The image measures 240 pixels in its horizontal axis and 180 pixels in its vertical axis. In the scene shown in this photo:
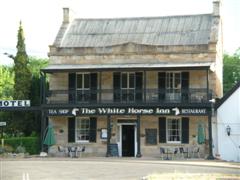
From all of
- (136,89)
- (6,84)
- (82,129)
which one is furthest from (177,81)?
(6,84)

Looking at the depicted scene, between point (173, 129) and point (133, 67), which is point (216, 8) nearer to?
point (133, 67)

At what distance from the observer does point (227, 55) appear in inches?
2480

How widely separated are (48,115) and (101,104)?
3499 mm

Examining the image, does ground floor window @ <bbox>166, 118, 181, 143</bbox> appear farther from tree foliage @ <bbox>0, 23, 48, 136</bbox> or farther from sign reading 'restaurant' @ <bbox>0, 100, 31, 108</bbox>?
tree foliage @ <bbox>0, 23, 48, 136</bbox>

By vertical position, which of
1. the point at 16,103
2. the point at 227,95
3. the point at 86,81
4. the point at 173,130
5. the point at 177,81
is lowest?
the point at 173,130

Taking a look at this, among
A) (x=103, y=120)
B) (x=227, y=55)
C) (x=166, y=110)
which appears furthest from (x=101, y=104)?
(x=227, y=55)

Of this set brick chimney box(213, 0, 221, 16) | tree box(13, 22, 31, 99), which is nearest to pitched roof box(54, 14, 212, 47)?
brick chimney box(213, 0, 221, 16)

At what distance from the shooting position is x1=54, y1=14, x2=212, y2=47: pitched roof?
3834cm

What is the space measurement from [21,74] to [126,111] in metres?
9.60

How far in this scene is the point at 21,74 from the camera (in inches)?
1638

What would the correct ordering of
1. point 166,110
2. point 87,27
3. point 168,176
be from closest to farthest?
1. point 168,176
2. point 166,110
3. point 87,27

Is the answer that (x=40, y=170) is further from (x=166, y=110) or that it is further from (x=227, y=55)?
(x=227, y=55)

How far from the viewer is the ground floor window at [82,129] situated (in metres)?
37.4

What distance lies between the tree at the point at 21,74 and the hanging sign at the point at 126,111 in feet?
16.9
